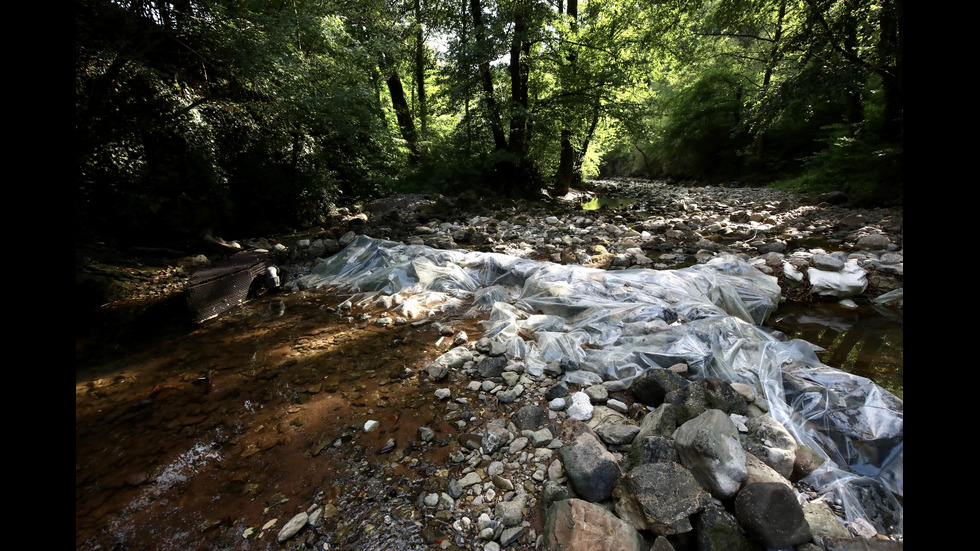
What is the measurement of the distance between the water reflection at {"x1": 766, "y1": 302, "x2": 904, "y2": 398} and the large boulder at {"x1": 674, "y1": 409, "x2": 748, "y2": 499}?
178cm

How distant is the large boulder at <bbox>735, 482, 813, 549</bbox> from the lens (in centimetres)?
126

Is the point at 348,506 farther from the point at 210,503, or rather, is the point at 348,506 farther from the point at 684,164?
the point at 684,164

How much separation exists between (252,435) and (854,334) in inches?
183

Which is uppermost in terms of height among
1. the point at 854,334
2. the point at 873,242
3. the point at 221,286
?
the point at 221,286

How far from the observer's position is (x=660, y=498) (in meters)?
1.35

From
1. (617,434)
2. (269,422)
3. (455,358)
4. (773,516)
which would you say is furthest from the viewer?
(455,358)

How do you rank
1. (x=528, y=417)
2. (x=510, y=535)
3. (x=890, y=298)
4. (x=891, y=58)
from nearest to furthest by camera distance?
(x=510, y=535) → (x=528, y=417) → (x=890, y=298) → (x=891, y=58)

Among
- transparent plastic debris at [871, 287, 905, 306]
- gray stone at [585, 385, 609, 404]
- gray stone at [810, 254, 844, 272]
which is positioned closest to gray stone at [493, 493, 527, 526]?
gray stone at [585, 385, 609, 404]

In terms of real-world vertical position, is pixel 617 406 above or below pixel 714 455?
below

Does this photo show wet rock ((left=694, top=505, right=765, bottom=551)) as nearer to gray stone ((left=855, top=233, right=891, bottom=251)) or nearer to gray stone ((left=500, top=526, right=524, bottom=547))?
gray stone ((left=500, top=526, right=524, bottom=547))

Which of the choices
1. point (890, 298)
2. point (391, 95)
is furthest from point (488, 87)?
point (890, 298)

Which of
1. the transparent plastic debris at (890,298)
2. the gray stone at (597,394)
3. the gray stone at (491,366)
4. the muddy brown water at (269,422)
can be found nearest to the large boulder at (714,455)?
the gray stone at (597,394)

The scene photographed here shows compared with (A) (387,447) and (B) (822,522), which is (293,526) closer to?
(A) (387,447)

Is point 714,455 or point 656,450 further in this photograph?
A: point 656,450
